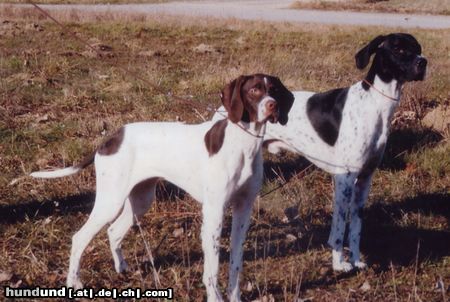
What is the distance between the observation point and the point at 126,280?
15.1ft

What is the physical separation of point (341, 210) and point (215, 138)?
153 centimetres

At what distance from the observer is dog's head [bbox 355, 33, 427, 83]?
4715 mm

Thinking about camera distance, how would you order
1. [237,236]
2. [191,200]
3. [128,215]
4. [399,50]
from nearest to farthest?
[237,236] → [128,215] → [399,50] → [191,200]

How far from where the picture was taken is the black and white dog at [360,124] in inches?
188

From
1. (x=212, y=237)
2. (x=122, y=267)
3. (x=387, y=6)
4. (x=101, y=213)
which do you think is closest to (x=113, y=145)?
(x=101, y=213)

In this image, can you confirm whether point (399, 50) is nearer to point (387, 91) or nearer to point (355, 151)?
point (387, 91)

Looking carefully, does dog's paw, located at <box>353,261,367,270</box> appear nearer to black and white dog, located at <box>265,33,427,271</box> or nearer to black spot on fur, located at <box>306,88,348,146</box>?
black and white dog, located at <box>265,33,427,271</box>

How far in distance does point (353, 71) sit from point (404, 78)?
703cm

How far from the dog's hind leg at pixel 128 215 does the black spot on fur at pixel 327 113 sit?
1.54 metres

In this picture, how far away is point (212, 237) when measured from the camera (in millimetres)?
3918

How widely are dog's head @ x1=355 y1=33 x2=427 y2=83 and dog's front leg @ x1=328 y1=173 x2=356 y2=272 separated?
808 millimetres

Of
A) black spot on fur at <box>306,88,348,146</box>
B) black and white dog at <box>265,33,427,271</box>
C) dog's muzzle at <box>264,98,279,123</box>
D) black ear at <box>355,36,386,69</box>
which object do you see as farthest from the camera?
black spot on fur at <box>306,88,348,146</box>

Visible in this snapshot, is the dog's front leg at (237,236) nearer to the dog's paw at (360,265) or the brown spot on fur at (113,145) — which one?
the brown spot on fur at (113,145)

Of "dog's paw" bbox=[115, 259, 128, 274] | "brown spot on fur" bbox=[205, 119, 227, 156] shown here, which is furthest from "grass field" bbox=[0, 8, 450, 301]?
"brown spot on fur" bbox=[205, 119, 227, 156]
